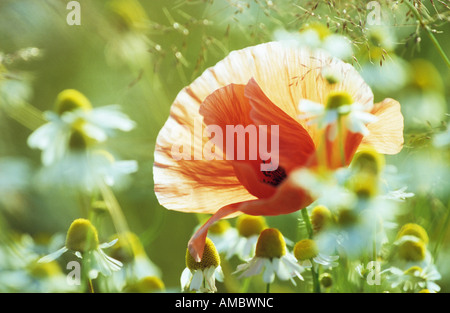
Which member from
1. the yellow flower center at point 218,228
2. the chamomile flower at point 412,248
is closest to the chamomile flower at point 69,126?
the yellow flower center at point 218,228

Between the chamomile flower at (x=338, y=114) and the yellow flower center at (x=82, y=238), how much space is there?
0.52 ft

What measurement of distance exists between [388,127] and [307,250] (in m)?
0.10

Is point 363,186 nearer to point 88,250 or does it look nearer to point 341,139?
point 341,139

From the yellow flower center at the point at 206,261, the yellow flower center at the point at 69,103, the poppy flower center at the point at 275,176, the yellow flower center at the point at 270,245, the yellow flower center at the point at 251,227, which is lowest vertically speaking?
the yellow flower center at the point at 206,261

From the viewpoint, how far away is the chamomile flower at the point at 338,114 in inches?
13.9

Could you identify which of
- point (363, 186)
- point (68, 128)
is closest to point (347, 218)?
point (363, 186)

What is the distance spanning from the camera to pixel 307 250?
0.38m

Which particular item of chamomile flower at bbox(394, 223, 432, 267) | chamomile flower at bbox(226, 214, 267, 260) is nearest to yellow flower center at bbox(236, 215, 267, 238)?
chamomile flower at bbox(226, 214, 267, 260)

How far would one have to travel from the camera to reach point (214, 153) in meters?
0.40

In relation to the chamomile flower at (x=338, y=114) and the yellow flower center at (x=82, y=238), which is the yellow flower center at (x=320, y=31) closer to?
the chamomile flower at (x=338, y=114)

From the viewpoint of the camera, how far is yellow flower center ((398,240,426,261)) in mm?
417

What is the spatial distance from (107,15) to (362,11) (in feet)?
0.99

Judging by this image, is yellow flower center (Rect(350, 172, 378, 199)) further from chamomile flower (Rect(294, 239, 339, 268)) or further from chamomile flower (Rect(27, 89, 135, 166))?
chamomile flower (Rect(27, 89, 135, 166))

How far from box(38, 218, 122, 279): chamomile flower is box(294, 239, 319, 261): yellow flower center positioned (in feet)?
0.38
